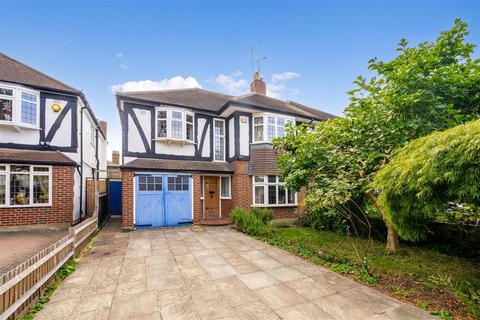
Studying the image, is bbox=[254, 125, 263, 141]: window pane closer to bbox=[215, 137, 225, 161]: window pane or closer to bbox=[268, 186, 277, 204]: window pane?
bbox=[215, 137, 225, 161]: window pane

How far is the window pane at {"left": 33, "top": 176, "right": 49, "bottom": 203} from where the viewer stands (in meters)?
8.38

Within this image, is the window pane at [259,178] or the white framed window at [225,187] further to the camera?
the white framed window at [225,187]

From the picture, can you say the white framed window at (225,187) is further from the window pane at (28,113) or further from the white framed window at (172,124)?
the window pane at (28,113)

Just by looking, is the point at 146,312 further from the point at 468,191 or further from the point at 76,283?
the point at 468,191

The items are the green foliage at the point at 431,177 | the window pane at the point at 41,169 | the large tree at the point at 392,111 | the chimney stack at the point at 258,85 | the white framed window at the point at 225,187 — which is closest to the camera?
the green foliage at the point at 431,177

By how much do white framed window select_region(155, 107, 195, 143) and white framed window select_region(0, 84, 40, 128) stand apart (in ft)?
16.2

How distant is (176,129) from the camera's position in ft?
33.3

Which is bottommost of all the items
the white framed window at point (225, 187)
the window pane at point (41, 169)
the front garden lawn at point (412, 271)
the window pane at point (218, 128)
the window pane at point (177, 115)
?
the front garden lawn at point (412, 271)

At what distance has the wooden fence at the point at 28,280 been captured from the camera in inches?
98.0

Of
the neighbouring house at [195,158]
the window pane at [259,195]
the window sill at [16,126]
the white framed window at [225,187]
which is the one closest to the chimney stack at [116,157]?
the neighbouring house at [195,158]

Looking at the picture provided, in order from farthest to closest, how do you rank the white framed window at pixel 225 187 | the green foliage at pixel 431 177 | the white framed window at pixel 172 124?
the white framed window at pixel 225 187 → the white framed window at pixel 172 124 → the green foliage at pixel 431 177

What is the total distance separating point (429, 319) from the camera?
2723 millimetres

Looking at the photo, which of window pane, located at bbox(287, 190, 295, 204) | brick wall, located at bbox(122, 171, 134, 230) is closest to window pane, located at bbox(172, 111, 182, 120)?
brick wall, located at bbox(122, 171, 134, 230)

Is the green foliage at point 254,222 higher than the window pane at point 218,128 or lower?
lower
